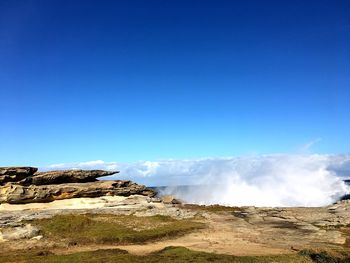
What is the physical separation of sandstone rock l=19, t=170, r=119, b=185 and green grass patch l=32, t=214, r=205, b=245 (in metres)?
15.4

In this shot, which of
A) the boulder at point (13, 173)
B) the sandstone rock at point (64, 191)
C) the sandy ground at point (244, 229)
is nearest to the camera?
the sandy ground at point (244, 229)

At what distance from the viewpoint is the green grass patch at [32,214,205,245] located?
39.7 m

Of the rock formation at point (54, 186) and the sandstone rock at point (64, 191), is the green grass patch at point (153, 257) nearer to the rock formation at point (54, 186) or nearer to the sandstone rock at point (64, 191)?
the sandstone rock at point (64, 191)

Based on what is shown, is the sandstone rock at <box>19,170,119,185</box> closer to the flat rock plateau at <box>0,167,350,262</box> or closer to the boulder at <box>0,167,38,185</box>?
the flat rock plateau at <box>0,167,350,262</box>

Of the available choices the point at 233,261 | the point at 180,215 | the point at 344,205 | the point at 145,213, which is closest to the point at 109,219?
the point at 145,213

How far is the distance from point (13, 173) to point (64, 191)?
8.50 metres

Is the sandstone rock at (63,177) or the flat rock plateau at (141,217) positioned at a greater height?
the sandstone rock at (63,177)

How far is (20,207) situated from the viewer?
178 feet

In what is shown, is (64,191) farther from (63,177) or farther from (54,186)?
(63,177)

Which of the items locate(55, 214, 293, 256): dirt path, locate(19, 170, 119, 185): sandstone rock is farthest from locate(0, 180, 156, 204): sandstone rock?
locate(55, 214, 293, 256): dirt path

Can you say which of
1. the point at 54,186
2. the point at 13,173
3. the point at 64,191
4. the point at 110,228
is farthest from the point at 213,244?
the point at 13,173

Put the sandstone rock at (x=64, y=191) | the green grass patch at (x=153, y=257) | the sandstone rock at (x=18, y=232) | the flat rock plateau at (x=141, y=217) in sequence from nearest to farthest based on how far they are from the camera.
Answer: the green grass patch at (x=153, y=257) < the flat rock plateau at (x=141, y=217) < the sandstone rock at (x=18, y=232) < the sandstone rock at (x=64, y=191)

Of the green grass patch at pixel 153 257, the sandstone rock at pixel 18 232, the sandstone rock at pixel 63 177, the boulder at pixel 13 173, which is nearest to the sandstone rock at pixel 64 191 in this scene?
the boulder at pixel 13 173

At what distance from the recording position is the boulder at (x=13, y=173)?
57.8m
